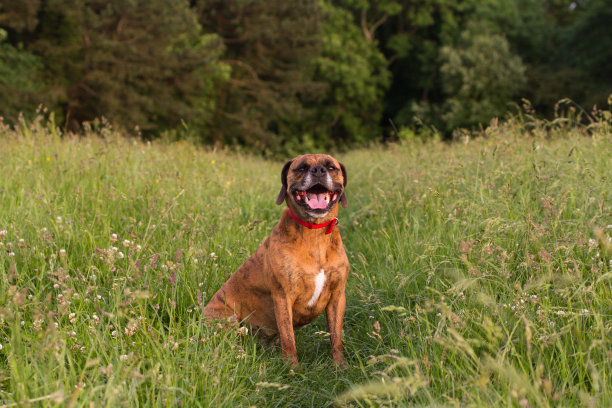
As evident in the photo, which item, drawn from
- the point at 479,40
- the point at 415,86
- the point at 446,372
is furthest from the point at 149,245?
the point at 415,86

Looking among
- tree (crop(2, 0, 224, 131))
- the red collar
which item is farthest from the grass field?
tree (crop(2, 0, 224, 131))

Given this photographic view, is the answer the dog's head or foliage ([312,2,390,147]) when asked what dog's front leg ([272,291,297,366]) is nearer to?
the dog's head

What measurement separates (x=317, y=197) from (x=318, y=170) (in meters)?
0.19

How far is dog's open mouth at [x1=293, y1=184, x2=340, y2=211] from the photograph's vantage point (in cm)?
318

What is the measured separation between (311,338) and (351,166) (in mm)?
8687

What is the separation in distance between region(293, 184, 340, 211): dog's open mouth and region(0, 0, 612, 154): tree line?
11707 millimetres

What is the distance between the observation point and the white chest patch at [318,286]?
313 cm

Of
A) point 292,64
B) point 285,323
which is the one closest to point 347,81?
point 292,64

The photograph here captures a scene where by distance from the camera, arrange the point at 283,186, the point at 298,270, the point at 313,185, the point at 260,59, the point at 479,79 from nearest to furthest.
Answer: the point at 298,270, the point at 313,185, the point at 283,186, the point at 479,79, the point at 260,59

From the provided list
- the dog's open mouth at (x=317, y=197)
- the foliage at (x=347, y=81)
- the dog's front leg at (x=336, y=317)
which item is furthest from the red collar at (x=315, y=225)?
the foliage at (x=347, y=81)

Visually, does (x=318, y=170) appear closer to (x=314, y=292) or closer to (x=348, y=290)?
(x=314, y=292)

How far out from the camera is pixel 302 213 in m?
3.18

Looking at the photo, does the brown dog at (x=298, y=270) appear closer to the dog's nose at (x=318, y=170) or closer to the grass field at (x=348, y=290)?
the dog's nose at (x=318, y=170)

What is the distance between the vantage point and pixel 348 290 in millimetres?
4086
